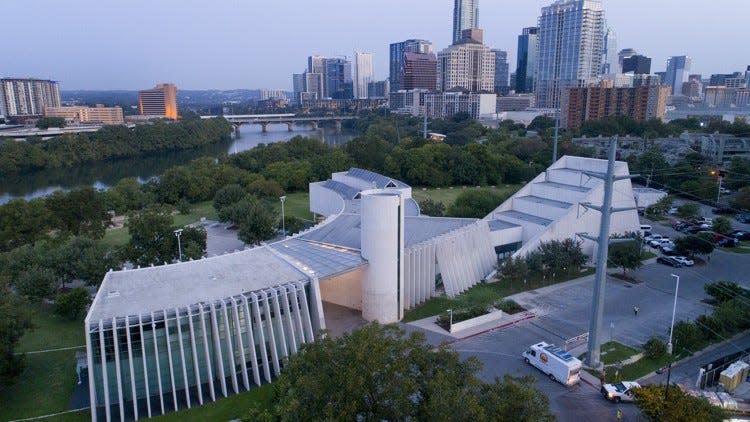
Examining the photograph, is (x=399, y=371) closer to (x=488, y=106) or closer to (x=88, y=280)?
(x=88, y=280)

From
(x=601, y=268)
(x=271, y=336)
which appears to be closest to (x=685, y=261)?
(x=601, y=268)

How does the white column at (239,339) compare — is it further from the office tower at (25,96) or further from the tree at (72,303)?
the office tower at (25,96)

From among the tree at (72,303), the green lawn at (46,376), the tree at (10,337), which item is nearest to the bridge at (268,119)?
the tree at (72,303)

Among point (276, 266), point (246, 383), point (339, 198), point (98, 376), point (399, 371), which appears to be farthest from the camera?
point (339, 198)

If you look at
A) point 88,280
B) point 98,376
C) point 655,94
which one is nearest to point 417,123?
point 655,94

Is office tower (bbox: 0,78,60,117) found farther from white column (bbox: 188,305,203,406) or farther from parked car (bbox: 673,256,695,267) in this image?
parked car (bbox: 673,256,695,267)

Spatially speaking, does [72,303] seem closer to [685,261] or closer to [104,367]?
[104,367]
